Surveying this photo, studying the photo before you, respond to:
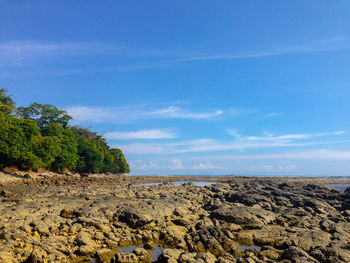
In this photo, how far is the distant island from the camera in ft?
107

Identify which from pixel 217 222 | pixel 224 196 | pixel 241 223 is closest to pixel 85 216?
pixel 217 222

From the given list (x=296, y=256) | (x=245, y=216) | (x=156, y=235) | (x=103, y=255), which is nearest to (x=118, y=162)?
(x=245, y=216)

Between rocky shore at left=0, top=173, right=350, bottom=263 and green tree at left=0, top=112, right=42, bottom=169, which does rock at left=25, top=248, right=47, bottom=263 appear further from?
green tree at left=0, top=112, right=42, bottom=169

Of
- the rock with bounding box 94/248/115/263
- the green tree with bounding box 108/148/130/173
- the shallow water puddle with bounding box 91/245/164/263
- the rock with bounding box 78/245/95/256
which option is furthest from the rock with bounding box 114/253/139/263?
the green tree with bounding box 108/148/130/173

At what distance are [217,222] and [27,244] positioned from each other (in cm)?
932

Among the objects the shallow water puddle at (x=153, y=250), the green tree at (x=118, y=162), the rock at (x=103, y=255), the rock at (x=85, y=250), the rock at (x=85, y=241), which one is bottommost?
the shallow water puddle at (x=153, y=250)

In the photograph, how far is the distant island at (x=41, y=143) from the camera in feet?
107

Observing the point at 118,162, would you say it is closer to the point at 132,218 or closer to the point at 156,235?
the point at 132,218

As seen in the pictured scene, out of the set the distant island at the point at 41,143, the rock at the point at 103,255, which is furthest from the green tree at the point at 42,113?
the rock at the point at 103,255

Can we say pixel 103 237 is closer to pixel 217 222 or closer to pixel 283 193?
pixel 217 222

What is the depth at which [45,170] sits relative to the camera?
4494cm

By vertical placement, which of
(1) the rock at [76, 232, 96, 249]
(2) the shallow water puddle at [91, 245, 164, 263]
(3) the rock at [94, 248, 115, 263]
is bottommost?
(2) the shallow water puddle at [91, 245, 164, 263]

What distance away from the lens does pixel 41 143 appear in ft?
128

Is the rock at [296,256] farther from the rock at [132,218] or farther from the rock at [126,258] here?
the rock at [132,218]
